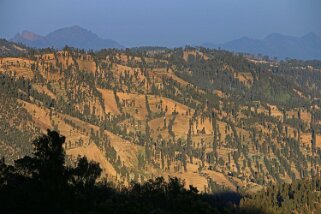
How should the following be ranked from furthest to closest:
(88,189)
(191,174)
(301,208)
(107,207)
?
(191,174) → (301,208) → (88,189) → (107,207)

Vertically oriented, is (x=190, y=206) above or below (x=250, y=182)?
above

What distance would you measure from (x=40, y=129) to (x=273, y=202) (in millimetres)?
81799

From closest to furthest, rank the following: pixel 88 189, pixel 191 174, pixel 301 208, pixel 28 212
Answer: pixel 28 212 → pixel 88 189 → pixel 301 208 → pixel 191 174

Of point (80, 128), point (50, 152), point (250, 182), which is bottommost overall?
point (250, 182)

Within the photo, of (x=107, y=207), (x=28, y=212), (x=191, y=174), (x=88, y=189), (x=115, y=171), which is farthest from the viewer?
(x=191, y=174)

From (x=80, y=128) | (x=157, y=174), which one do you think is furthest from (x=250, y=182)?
(x=80, y=128)

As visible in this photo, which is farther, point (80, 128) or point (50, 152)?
point (80, 128)

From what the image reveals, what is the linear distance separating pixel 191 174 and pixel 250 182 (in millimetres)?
21283

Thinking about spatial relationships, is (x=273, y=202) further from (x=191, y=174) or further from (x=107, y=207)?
(x=107, y=207)

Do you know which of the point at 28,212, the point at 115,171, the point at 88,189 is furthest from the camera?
the point at 115,171

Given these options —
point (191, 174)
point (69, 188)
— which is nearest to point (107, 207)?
point (69, 188)

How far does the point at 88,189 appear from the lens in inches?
1725

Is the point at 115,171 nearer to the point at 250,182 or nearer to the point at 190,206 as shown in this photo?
the point at 250,182

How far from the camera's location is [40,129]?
17362 centimetres
